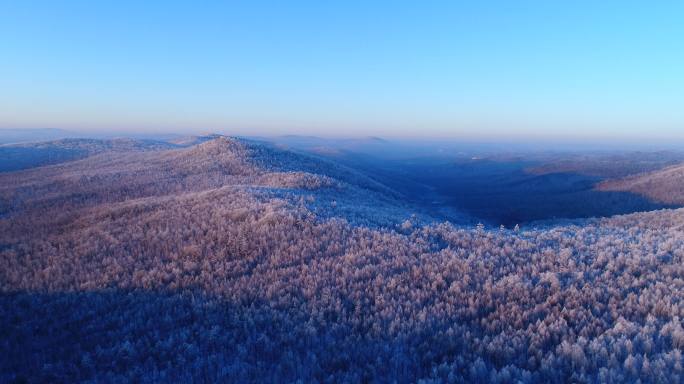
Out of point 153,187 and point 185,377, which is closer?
point 185,377

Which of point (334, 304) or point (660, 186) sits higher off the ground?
point (334, 304)

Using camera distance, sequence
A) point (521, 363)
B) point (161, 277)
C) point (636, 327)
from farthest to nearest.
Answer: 1. point (161, 277)
2. point (636, 327)
3. point (521, 363)

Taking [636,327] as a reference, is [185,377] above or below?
below

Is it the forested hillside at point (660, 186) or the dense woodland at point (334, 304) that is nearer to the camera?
the dense woodland at point (334, 304)

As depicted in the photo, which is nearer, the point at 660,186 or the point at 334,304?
the point at 334,304

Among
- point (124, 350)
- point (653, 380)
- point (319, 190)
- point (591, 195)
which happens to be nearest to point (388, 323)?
point (653, 380)

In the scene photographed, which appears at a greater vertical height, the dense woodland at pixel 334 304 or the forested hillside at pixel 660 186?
the dense woodland at pixel 334 304

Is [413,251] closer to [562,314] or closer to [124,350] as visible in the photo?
[562,314]

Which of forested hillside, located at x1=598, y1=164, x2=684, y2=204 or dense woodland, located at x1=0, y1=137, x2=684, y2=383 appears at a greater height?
dense woodland, located at x1=0, y1=137, x2=684, y2=383
